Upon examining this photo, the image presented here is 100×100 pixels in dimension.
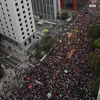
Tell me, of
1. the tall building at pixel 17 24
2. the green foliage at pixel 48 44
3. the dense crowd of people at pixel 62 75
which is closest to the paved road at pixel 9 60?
the tall building at pixel 17 24

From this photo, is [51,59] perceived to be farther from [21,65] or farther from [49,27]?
[49,27]

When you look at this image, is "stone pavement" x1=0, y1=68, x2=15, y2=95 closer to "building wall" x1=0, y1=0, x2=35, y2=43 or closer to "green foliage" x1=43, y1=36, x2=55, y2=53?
"building wall" x1=0, y1=0, x2=35, y2=43

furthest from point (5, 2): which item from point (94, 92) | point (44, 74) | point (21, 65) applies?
point (94, 92)

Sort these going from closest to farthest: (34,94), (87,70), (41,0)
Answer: (34,94), (87,70), (41,0)

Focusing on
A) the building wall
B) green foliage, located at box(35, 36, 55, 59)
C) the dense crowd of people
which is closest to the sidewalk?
green foliage, located at box(35, 36, 55, 59)

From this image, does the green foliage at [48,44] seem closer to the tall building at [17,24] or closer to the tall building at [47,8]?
the tall building at [17,24]

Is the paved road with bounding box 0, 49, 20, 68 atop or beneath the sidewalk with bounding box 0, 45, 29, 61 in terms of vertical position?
beneath
